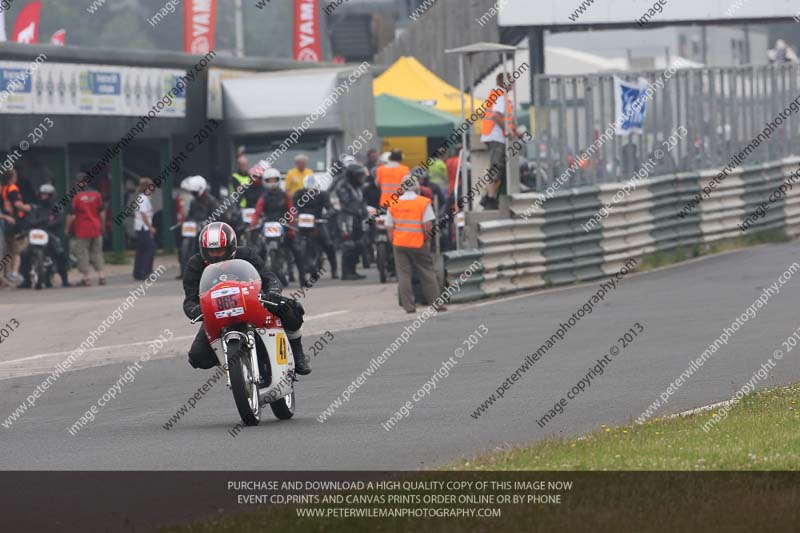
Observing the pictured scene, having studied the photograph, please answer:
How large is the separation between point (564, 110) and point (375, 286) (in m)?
3.63

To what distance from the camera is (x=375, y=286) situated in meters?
22.8

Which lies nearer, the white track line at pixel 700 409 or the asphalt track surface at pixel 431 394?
the asphalt track surface at pixel 431 394

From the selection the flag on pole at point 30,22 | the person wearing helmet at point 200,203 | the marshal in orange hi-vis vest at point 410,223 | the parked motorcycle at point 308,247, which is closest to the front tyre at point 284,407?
the marshal in orange hi-vis vest at point 410,223

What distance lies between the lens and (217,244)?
10.9 meters

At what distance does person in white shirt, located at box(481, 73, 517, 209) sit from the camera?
2114cm

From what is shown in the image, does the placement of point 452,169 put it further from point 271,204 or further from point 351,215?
point 271,204

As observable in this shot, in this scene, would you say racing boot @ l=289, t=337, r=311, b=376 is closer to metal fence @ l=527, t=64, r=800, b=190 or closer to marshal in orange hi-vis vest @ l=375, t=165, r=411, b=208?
metal fence @ l=527, t=64, r=800, b=190

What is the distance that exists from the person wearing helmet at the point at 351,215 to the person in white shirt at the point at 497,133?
9.14ft

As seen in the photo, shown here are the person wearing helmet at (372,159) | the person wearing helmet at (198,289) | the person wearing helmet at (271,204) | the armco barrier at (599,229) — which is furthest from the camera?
the person wearing helmet at (372,159)

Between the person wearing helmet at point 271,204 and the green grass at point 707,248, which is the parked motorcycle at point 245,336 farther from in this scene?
the green grass at point 707,248

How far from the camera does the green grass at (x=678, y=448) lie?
8.26 meters
